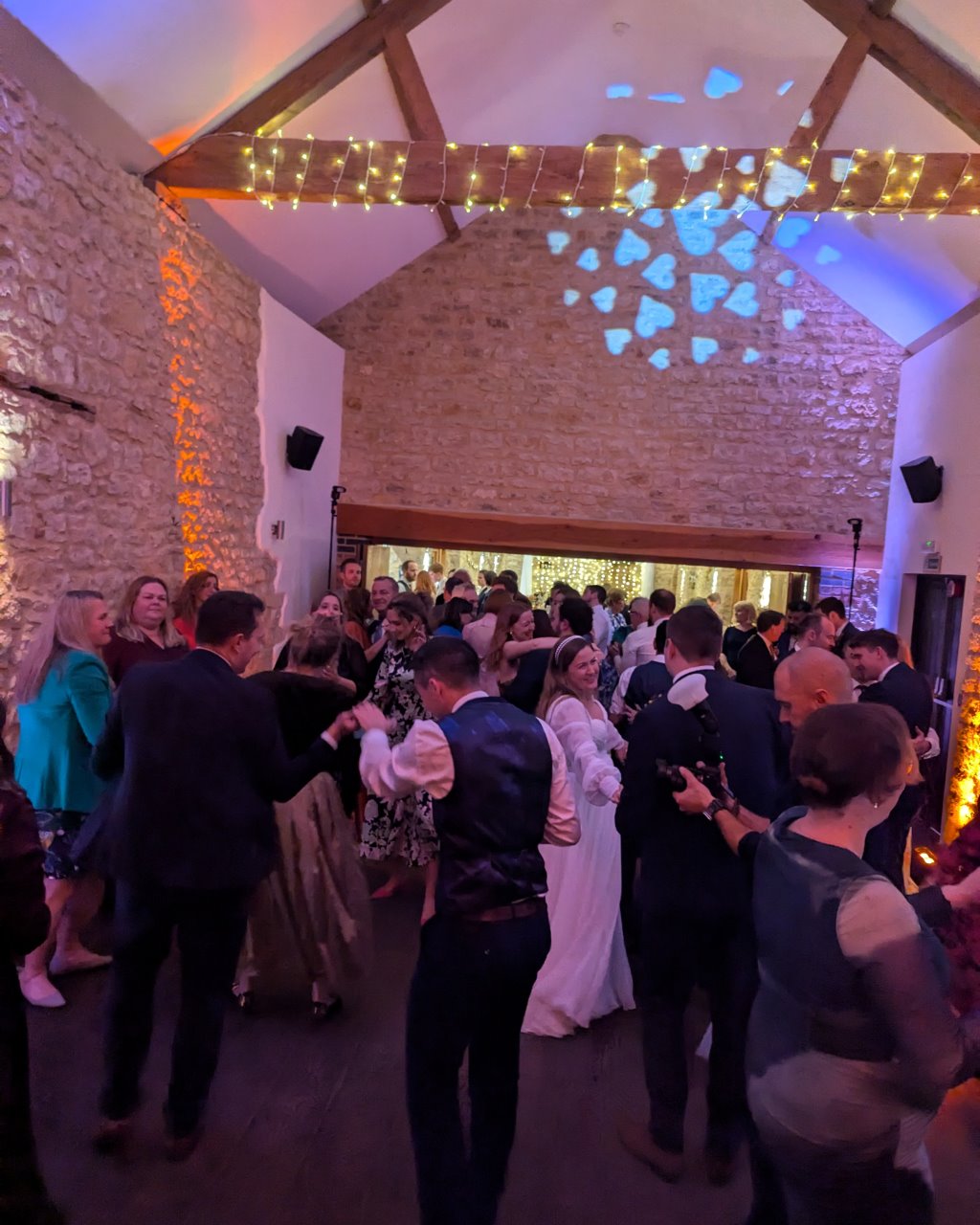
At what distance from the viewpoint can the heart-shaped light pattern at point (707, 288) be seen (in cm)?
916

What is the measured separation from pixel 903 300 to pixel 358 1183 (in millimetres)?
8045

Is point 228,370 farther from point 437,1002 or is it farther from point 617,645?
point 437,1002

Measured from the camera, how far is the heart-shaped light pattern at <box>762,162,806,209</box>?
5.29m

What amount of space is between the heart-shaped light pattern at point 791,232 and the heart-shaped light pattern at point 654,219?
1.20m

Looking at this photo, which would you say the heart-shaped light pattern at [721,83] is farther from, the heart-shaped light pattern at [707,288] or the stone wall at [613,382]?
the heart-shaped light pattern at [707,288]

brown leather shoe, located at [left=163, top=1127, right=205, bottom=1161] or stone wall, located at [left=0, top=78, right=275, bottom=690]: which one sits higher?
stone wall, located at [left=0, top=78, right=275, bottom=690]

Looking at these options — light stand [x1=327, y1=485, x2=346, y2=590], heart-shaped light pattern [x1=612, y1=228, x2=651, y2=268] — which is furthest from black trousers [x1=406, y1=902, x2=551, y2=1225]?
heart-shaped light pattern [x1=612, y1=228, x2=651, y2=268]

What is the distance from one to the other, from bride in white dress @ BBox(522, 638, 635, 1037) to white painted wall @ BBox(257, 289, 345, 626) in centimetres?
456

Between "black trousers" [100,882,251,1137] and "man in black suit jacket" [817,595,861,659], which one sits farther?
"man in black suit jacket" [817,595,861,659]

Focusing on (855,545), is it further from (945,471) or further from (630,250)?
(630,250)

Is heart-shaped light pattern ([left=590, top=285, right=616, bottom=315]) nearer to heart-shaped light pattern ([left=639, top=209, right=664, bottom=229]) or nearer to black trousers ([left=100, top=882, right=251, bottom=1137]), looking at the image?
heart-shaped light pattern ([left=639, top=209, right=664, bottom=229])

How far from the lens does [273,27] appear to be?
5.13 meters

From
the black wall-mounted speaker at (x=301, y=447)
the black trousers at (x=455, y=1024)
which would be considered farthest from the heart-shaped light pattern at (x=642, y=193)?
the black trousers at (x=455, y=1024)

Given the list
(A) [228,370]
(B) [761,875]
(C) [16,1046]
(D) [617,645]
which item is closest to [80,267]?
(A) [228,370]
